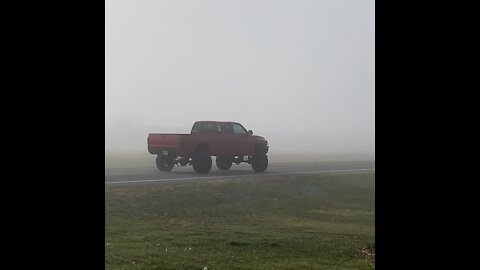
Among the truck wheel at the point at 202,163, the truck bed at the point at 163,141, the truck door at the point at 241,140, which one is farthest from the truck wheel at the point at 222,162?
the truck bed at the point at 163,141

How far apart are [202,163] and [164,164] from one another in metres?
1.27

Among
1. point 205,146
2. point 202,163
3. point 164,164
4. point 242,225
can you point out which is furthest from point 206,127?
point 242,225

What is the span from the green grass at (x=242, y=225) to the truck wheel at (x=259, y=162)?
7.13 feet

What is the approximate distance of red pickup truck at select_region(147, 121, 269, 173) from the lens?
16.1m

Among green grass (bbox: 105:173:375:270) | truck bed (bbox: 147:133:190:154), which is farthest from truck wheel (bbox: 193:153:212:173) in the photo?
green grass (bbox: 105:173:375:270)

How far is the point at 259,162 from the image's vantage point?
59.1 feet

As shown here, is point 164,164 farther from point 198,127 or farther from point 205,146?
point 198,127

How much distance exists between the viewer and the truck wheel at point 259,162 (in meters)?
17.9

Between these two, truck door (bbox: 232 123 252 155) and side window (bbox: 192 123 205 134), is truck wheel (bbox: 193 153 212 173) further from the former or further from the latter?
truck door (bbox: 232 123 252 155)

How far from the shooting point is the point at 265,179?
15375mm
